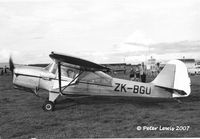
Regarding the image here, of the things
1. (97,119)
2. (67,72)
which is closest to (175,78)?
(97,119)

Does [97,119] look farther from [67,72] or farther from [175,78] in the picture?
[175,78]

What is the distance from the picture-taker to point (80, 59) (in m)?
7.35

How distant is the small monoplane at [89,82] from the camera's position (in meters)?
8.68

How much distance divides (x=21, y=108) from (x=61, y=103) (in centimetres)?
155

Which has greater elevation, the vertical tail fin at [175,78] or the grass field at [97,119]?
the vertical tail fin at [175,78]

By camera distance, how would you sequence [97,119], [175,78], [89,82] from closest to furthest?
[97,119] < [175,78] < [89,82]

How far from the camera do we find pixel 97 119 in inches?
278

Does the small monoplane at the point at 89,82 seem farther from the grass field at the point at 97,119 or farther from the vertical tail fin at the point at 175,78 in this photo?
the grass field at the point at 97,119

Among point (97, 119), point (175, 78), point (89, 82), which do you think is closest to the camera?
point (97, 119)

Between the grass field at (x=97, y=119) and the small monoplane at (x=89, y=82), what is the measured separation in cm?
50

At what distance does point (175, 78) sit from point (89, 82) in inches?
126

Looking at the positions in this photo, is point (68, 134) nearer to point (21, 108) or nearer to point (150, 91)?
point (21, 108)

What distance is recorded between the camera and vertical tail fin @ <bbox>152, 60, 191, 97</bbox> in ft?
28.9

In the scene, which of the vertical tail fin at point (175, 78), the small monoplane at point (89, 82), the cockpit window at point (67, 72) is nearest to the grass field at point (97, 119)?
the small monoplane at point (89, 82)
